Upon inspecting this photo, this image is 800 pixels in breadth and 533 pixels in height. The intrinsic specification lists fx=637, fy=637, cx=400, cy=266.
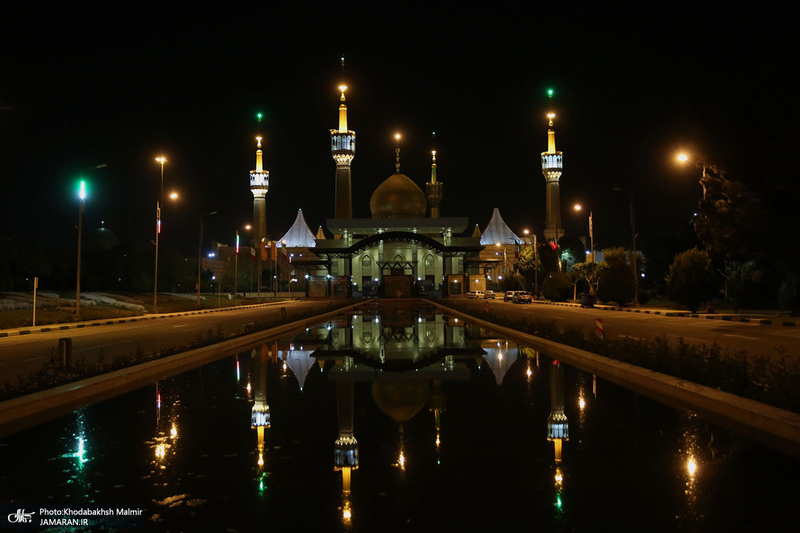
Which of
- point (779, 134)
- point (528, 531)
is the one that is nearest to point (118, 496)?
point (528, 531)

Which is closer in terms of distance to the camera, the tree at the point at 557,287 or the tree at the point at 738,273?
the tree at the point at 738,273

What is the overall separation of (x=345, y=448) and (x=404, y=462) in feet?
2.73

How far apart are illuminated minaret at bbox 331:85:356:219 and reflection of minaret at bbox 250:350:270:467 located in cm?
→ 8615

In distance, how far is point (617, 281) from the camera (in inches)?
1726

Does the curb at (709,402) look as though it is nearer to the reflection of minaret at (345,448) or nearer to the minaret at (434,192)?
the reflection of minaret at (345,448)

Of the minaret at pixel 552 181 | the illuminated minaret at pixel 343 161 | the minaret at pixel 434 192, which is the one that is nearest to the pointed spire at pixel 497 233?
the minaret at pixel 434 192

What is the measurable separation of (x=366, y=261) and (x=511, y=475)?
280 ft

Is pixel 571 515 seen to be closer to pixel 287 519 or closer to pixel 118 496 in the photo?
pixel 287 519

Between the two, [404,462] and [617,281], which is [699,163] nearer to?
[617,281]

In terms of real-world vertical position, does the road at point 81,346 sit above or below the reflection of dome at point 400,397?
above

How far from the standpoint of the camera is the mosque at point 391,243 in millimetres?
77312

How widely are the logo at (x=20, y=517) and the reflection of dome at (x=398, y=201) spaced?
86.7 m

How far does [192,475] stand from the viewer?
5770 mm

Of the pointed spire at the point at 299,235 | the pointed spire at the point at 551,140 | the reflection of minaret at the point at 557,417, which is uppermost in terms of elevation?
the pointed spire at the point at 551,140
